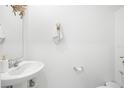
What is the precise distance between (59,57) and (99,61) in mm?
488

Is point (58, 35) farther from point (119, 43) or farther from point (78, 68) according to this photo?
point (119, 43)

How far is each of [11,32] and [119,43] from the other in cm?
128

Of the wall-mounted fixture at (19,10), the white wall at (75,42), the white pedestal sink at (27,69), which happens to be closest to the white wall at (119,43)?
the white wall at (75,42)

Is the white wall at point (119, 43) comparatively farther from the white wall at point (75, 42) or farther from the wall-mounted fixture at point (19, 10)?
the wall-mounted fixture at point (19, 10)

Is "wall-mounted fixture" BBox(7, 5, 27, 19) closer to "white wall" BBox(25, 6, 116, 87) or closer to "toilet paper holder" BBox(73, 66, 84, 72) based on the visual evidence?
"white wall" BBox(25, 6, 116, 87)

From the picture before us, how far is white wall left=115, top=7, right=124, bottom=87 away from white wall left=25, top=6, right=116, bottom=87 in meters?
0.05

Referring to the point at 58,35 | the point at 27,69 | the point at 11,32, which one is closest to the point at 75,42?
the point at 58,35

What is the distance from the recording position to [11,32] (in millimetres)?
1635

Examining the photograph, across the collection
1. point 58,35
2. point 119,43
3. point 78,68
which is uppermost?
point 58,35

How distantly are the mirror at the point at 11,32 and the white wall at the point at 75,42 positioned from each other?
120 millimetres

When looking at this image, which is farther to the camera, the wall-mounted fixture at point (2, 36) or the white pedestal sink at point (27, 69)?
the wall-mounted fixture at point (2, 36)

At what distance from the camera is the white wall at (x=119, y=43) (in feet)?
5.72

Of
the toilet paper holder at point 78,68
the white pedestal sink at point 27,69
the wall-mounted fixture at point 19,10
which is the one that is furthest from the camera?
the toilet paper holder at point 78,68

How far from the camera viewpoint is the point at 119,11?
1.72 meters
